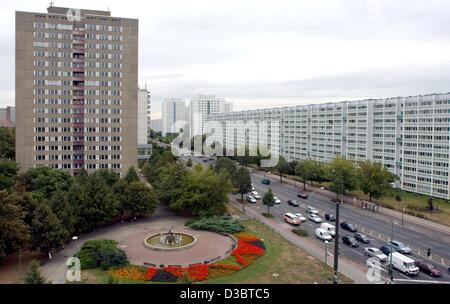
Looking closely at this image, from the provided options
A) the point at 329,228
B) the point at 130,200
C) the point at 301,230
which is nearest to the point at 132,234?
the point at 130,200

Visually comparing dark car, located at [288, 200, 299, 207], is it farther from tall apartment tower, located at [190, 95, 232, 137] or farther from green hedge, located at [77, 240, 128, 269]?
tall apartment tower, located at [190, 95, 232, 137]

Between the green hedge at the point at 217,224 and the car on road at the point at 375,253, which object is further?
the green hedge at the point at 217,224

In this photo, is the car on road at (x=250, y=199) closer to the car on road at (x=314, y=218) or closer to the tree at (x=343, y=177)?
the car on road at (x=314, y=218)

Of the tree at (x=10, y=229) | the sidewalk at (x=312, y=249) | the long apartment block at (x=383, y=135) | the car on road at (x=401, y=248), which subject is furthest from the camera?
the long apartment block at (x=383, y=135)

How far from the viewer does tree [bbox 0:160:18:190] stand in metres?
33.6

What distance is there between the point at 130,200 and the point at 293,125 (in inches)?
1984

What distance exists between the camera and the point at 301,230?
28.9 metres

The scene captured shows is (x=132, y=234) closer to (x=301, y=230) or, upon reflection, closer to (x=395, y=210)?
(x=301, y=230)

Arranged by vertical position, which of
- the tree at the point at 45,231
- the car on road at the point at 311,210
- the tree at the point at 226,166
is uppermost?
the tree at the point at 226,166

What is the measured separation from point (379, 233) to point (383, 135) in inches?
1104

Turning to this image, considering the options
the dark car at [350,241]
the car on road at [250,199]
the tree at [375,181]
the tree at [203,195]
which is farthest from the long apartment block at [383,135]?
the tree at [203,195]

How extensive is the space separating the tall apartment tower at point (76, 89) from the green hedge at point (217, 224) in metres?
23.1

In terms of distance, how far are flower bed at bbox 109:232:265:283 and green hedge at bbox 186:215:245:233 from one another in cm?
520

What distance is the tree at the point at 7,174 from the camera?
33.6 metres
